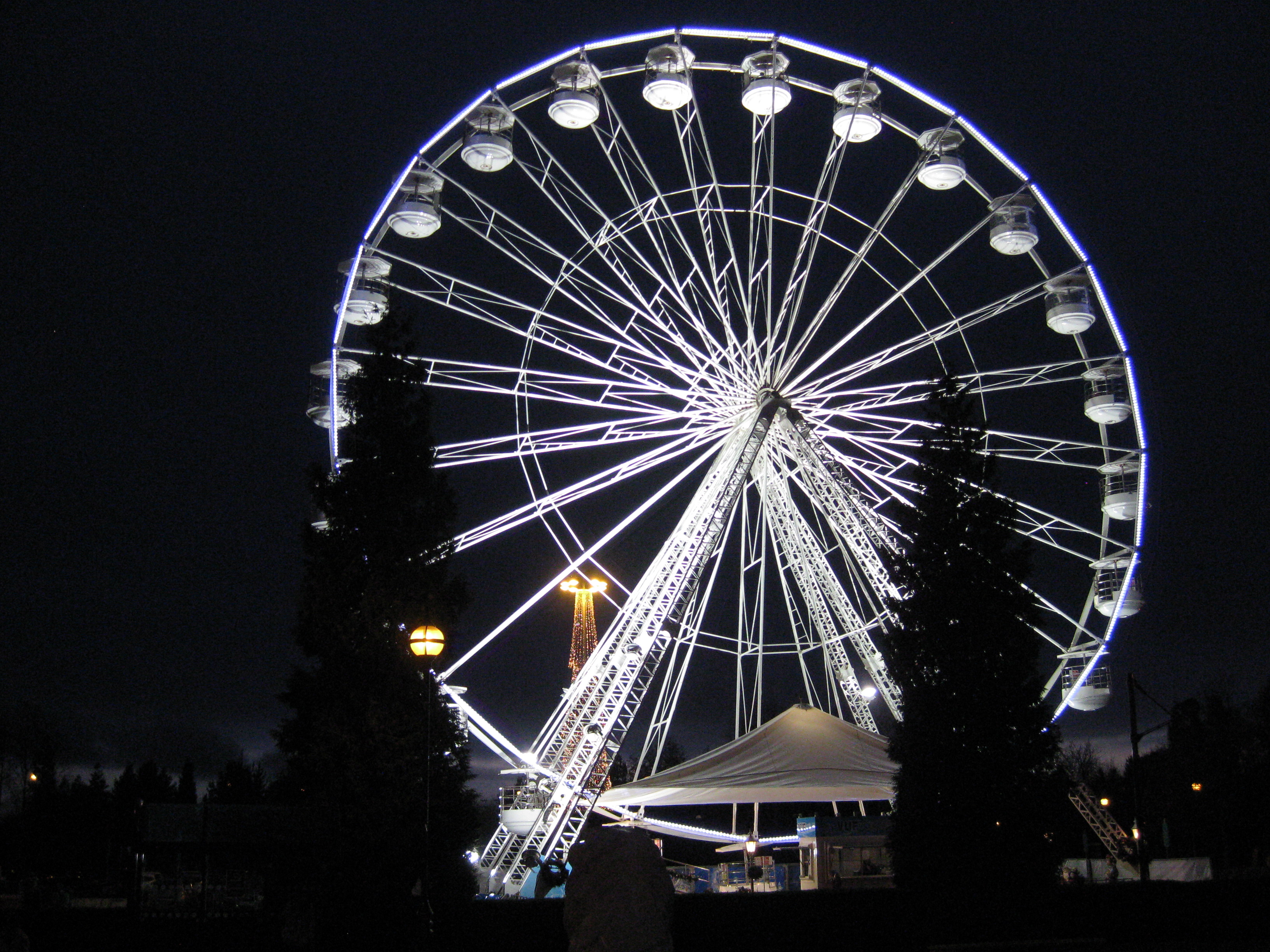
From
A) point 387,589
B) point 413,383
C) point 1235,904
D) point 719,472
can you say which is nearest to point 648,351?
point 719,472

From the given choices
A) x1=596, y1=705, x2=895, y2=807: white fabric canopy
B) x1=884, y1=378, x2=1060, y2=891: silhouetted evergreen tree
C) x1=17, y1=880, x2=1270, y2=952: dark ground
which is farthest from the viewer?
x1=596, y1=705, x2=895, y2=807: white fabric canopy

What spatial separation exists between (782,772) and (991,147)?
44.2 feet

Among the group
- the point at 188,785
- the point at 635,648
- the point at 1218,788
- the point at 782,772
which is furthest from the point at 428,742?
the point at 188,785

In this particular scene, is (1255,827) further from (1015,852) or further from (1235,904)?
(1015,852)

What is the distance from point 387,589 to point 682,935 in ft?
18.7

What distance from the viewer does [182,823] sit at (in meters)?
21.1

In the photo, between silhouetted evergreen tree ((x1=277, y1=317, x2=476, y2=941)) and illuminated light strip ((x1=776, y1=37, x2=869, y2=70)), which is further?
illuminated light strip ((x1=776, y1=37, x2=869, y2=70))

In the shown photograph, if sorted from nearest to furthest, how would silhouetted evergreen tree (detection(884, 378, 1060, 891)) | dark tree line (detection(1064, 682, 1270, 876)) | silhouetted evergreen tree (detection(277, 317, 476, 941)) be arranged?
silhouetted evergreen tree (detection(277, 317, 476, 941)) → silhouetted evergreen tree (detection(884, 378, 1060, 891)) → dark tree line (detection(1064, 682, 1270, 876))

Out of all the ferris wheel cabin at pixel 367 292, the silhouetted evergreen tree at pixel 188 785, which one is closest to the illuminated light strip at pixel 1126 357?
the ferris wheel cabin at pixel 367 292

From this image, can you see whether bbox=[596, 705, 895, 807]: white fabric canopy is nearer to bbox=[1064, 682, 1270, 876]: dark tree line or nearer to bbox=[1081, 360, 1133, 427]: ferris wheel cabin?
bbox=[1081, 360, 1133, 427]: ferris wheel cabin

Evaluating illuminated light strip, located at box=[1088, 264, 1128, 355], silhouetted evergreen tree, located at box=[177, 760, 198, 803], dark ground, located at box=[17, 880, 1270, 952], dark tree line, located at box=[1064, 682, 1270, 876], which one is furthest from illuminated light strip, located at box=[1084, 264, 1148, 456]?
silhouetted evergreen tree, located at box=[177, 760, 198, 803]

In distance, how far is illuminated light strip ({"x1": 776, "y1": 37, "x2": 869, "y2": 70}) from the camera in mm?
23531

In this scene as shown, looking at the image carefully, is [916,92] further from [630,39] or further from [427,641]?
[427,641]

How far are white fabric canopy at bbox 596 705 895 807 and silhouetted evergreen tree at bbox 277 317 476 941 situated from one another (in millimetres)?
10051
